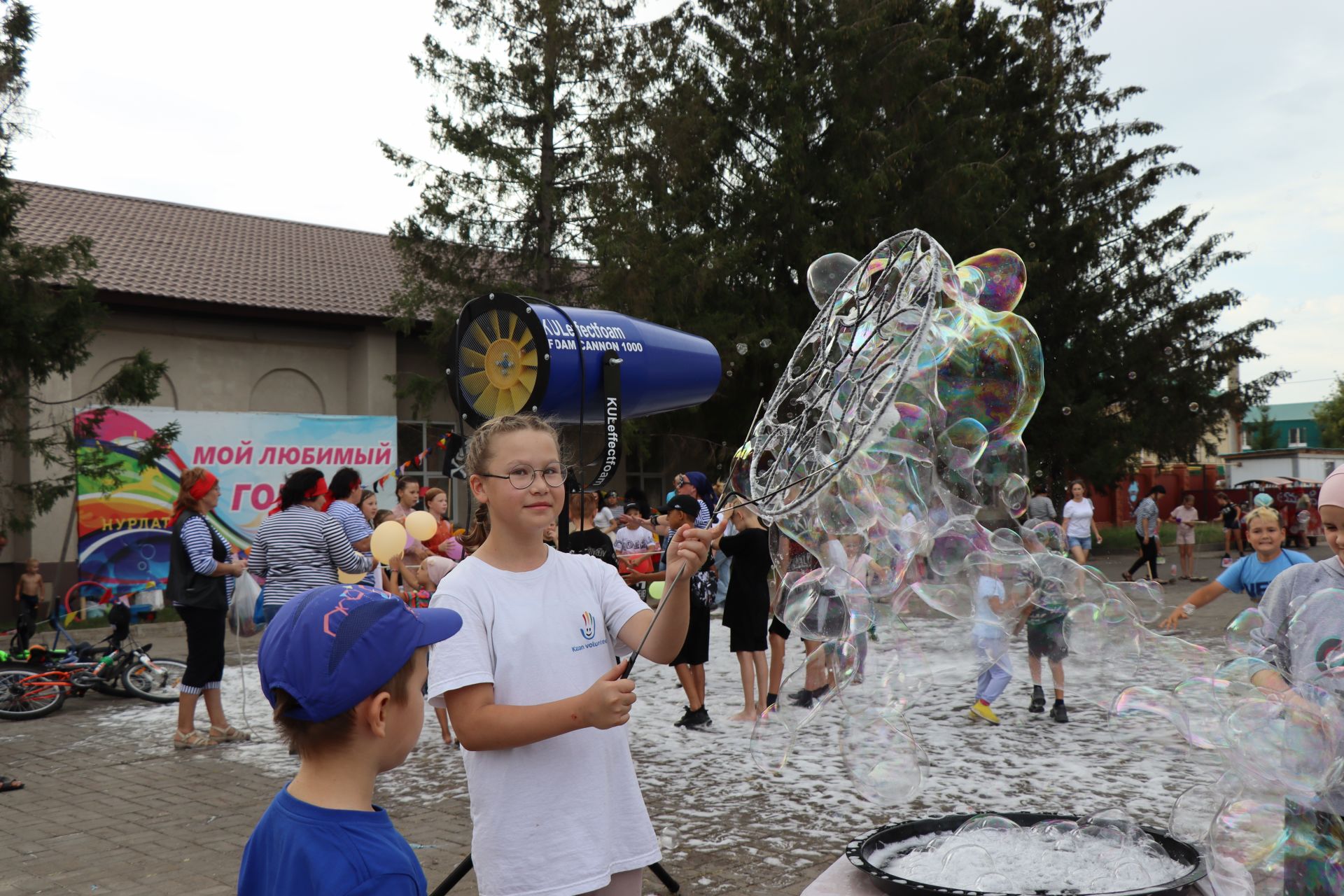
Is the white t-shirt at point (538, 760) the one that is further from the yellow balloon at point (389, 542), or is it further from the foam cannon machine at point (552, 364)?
the yellow balloon at point (389, 542)

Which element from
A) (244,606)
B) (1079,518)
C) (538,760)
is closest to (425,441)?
(1079,518)

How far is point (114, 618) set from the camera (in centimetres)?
946

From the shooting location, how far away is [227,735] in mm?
7652

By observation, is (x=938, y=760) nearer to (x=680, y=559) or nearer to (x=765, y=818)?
(x=765, y=818)

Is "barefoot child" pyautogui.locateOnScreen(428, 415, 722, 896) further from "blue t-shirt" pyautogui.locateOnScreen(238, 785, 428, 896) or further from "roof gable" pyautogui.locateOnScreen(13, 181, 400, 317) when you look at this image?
"roof gable" pyautogui.locateOnScreen(13, 181, 400, 317)

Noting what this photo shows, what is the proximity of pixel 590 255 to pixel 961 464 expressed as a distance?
18.4 m

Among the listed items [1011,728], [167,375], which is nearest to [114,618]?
[1011,728]

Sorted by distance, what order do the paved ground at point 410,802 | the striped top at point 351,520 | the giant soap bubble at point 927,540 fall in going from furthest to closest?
the striped top at point 351,520 < the paved ground at point 410,802 < the giant soap bubble at point 927,540

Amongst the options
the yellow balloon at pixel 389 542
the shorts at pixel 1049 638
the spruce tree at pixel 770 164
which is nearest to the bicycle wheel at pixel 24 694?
the yellow balloon at pixel 389 542

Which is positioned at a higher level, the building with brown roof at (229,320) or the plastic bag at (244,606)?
the building with brown roof at (229,320)

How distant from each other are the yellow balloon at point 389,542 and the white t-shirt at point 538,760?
5.00 meters

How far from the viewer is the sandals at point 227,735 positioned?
762cm

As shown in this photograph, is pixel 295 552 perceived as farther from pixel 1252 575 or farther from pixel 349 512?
pixel 1252 575

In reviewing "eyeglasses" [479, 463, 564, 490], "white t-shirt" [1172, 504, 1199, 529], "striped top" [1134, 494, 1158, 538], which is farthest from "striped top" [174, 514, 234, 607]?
"white t-shirt" [1172, 504, 1199, 529]
